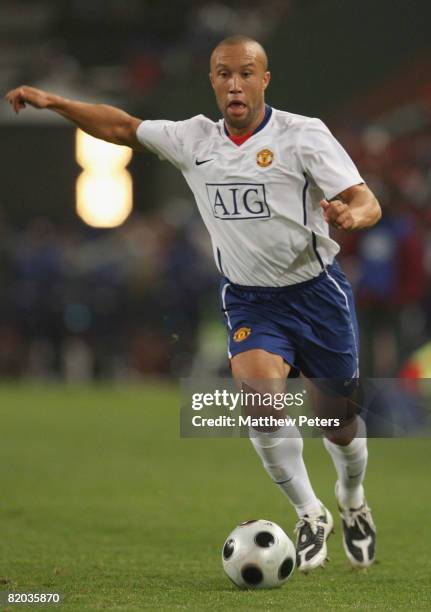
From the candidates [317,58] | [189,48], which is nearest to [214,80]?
[317,58]

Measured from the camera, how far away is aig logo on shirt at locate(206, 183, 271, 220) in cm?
620

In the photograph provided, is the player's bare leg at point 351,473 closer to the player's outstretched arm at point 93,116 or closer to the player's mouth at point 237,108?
the player's mouth at point 237,108

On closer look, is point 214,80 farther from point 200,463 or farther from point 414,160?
point 414,160

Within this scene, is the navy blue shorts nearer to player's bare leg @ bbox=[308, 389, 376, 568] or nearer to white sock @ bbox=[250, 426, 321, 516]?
player's bare leg @ bbox=[308, 389, 376, 568]

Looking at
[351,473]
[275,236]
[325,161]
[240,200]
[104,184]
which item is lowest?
[351,473]

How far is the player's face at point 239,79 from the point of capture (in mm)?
6180

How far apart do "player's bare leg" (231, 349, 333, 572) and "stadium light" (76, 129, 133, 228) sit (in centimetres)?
2016

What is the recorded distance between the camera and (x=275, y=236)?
6.27m

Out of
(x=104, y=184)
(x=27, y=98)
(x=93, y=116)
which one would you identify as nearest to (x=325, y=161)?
(x=93, y=116)

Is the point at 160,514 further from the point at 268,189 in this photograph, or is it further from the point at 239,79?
the point at 239,79

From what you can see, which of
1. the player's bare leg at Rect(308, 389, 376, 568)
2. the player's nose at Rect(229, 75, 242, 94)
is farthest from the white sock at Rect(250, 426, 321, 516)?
the player's nose at Rect(229, 75, 242, 94)

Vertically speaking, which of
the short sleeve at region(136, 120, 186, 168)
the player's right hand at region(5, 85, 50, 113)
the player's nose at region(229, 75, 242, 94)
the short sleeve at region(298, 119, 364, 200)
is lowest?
the short sleeve at region(298, 119, 364, 200)

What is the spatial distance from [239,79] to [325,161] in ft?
1.81

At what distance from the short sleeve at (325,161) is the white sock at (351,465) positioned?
1302mm
